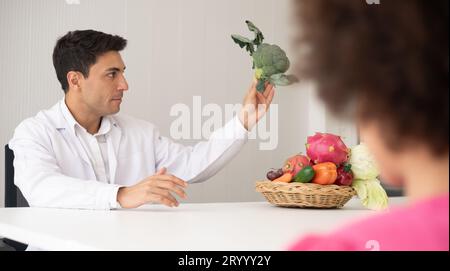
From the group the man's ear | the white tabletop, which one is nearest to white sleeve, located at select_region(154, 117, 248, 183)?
the man's ear

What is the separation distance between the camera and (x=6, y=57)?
11.3 feet

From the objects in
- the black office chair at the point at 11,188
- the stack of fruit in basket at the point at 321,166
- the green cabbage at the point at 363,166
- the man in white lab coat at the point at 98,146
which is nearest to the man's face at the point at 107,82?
the man in white lab coat at the point at 98,146

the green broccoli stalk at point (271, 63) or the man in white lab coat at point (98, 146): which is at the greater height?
the green broccoli stalk at point (271, 63)

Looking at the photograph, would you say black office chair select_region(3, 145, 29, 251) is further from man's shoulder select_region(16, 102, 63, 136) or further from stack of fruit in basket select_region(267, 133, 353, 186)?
stack of fruit in basket select_region(267, 133, 353, 186)

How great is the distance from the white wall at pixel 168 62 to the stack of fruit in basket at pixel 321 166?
5.46 feet

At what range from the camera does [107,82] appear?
2.91 m

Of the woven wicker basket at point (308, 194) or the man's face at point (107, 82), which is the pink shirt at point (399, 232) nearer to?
the woven wicker basket at point (308, 194)

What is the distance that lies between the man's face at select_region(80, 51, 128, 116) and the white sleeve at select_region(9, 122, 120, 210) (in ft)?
1.48

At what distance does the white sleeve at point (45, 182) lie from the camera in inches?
75.9

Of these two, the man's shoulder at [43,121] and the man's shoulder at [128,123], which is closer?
the man's shoulder at [43,121]

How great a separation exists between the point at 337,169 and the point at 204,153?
82 centimetres

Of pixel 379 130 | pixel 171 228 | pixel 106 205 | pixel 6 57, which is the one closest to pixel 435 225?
pixel 379 130

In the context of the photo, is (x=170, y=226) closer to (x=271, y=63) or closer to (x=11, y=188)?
(x=271, y=63)

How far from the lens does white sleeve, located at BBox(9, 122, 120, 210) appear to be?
6.32 feet
